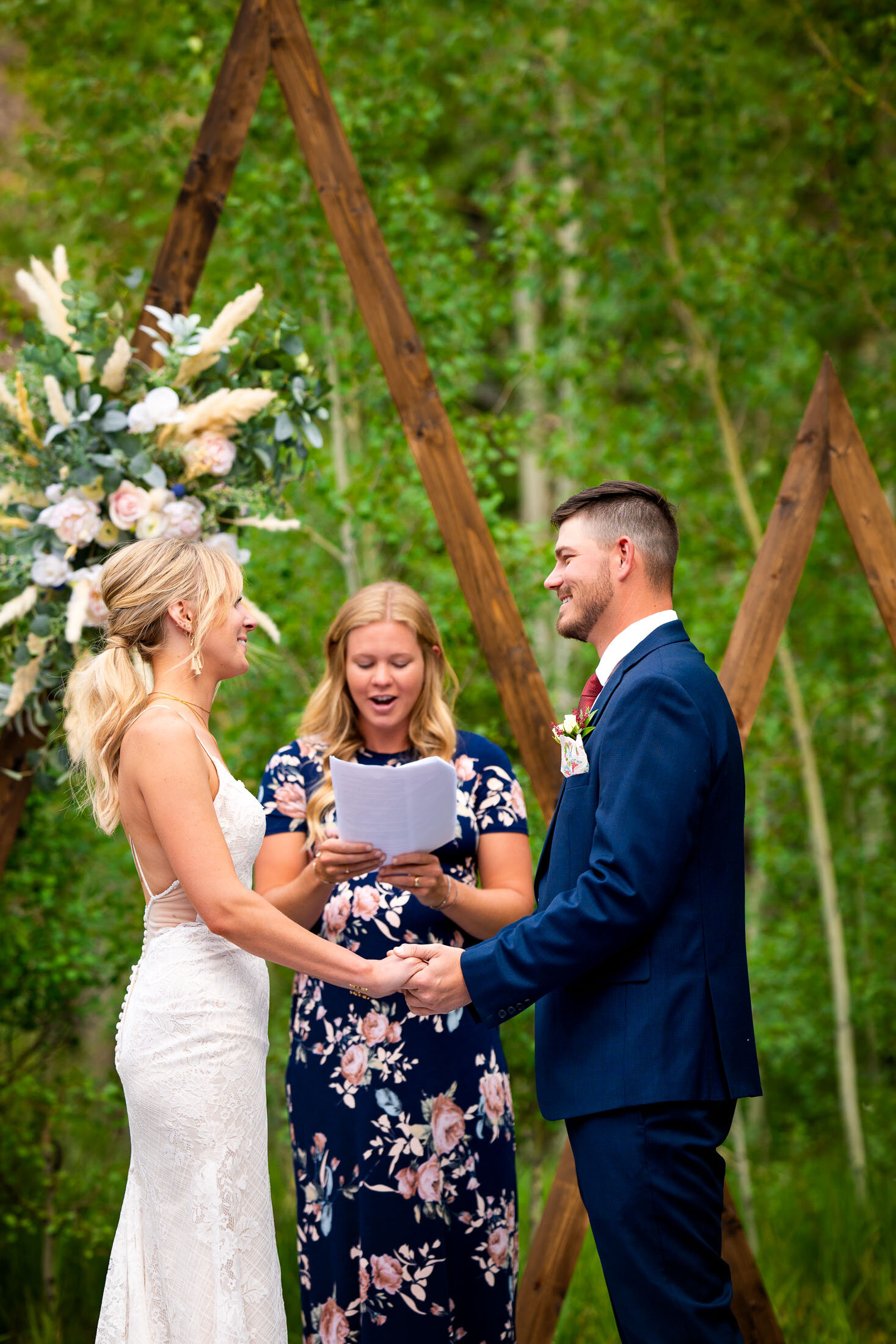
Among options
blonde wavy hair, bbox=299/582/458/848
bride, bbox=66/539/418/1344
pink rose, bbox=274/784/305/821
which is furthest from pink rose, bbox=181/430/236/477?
pink rose, bbox=274/784/305/821

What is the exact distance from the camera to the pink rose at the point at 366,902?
7.66 ft

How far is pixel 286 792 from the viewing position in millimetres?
2475

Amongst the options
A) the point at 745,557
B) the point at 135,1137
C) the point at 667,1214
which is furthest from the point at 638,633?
the point at 745,557

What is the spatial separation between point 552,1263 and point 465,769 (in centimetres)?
125

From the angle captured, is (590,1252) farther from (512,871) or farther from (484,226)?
(484,226)

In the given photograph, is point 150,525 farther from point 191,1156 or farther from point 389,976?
point 191,1156

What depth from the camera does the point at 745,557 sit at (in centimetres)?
496

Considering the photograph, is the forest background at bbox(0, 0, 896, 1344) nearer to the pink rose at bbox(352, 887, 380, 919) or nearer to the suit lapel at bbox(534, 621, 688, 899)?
the pink rose at bbox(352, 887, 380, 919)

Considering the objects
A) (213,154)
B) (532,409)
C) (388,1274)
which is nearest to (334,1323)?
(388,1274)

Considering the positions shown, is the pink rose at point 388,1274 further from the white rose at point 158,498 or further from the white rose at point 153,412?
the white rose at point 153,412

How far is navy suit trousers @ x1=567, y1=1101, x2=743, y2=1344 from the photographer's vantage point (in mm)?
1744

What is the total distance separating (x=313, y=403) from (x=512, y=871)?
4.05ft

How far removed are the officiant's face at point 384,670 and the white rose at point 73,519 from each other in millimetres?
638

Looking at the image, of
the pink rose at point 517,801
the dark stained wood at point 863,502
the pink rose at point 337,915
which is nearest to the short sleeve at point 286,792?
the pink rose at point 337,915
